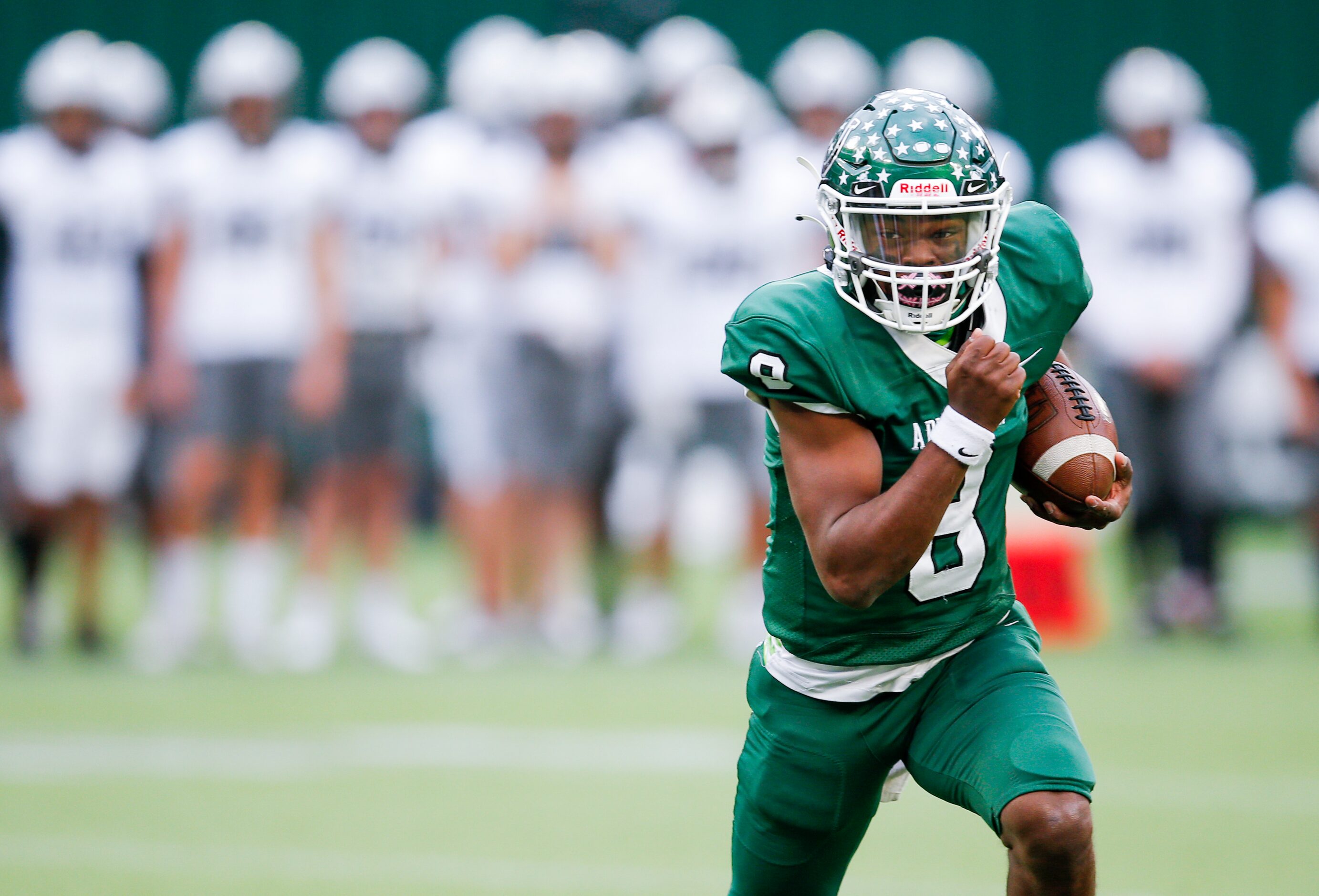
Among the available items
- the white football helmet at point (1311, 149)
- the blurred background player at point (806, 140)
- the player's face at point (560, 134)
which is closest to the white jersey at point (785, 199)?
the blurred background player at point (806, 140)

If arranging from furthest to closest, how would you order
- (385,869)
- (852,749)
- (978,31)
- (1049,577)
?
(978,31) < (1049,577) < (385,869) < (852,749)

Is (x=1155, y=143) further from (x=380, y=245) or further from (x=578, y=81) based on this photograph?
(x=380, y=245)

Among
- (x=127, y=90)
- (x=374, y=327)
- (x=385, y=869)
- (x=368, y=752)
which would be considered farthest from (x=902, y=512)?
(x=127, y=90)

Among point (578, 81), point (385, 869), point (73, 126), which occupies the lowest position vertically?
point (385, 869)

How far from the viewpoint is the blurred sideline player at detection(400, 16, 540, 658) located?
706 centimetres

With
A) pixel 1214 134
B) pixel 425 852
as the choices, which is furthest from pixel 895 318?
pixel 1214 134

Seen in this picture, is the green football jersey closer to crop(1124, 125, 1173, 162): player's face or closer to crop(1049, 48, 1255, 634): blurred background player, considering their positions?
crop(1049, 48, 1255, 634): blurred background player

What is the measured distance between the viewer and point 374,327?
22.9ft

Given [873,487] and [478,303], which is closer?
[873,487]

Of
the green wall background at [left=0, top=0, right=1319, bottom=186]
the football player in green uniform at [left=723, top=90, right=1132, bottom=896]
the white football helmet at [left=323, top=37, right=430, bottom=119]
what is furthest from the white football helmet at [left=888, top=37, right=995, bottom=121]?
the football player in green uniform at [left=723, top=90, right=1132, bottom=896]

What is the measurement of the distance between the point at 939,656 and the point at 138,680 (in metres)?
4.50

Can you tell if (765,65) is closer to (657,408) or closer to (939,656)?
(657,408)

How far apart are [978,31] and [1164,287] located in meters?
4.13

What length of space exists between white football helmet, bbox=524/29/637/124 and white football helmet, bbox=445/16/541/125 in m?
0.40
